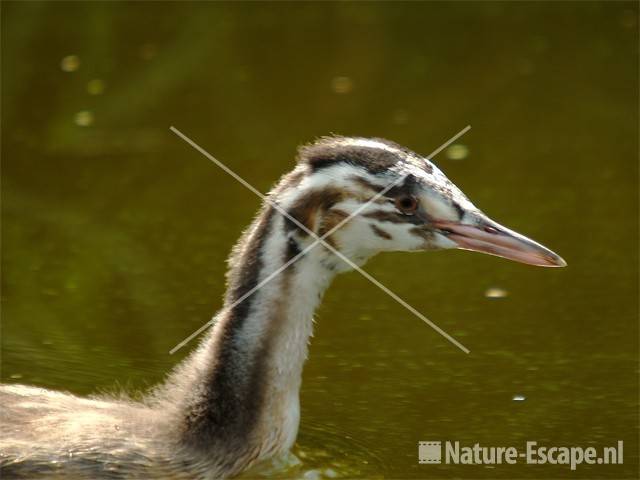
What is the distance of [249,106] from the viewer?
11555 mm

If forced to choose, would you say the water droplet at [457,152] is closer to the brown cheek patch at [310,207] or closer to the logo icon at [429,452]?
the logo icon at [429,452]

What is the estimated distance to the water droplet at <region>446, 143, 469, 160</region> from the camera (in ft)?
34.0

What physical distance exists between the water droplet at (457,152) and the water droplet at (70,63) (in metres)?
3.46

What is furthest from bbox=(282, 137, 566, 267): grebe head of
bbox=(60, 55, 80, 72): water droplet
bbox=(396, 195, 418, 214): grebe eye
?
bbox=(60, 55, 80, 72): water droplet

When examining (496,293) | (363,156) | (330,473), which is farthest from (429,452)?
(496,293)

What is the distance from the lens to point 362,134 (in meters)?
10.7

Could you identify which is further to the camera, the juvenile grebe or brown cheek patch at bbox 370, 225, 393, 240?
brown cheek patch at bbox 370, 225, 393, 240

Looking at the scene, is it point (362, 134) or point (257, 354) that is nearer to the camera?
point (257, 354)

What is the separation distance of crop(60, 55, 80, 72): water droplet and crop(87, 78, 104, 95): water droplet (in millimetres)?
431

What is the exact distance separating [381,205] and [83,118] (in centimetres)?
530

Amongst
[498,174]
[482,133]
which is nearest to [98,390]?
[498,174]

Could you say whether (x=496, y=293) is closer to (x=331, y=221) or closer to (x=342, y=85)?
(x=331, y=221)

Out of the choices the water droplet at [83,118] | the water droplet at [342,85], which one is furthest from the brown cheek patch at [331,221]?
the water droplet at [342,85]

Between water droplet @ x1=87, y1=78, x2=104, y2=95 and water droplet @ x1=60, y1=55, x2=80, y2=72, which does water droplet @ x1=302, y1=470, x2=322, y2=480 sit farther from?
water droplet @ x1=60, y1=55, x2=80, y2=72
